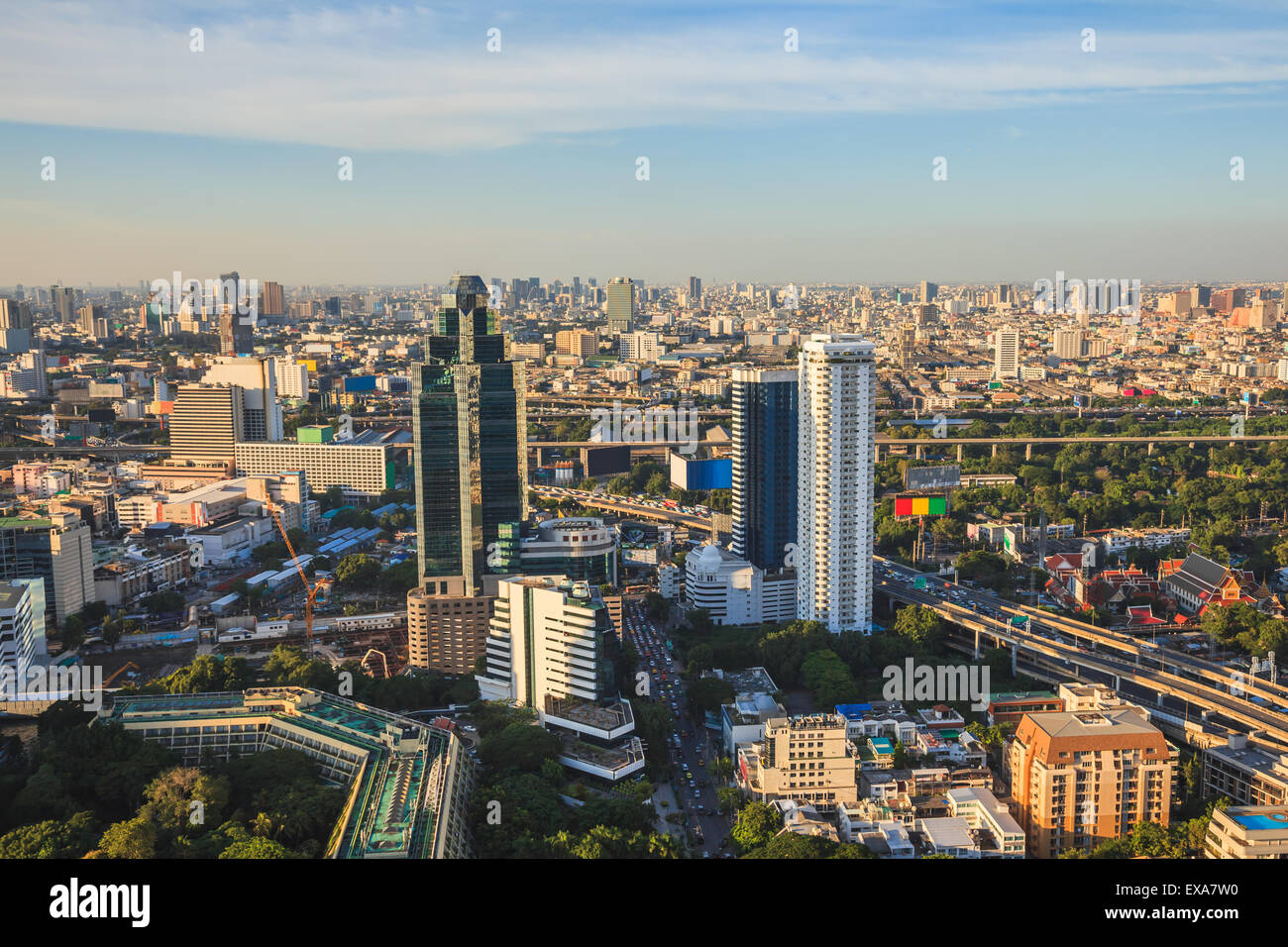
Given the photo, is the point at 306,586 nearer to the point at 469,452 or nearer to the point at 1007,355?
the point at 469,452

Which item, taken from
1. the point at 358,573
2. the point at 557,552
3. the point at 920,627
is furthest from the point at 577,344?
the point at 920,627

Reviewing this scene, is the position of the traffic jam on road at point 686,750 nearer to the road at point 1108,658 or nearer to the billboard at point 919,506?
the road at point 1108,658

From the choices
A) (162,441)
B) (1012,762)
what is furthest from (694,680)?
(162,441)

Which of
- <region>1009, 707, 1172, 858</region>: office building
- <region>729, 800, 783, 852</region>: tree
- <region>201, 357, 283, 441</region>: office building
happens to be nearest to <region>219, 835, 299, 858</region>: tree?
<region>729, 800, 783, 852</region>: tree

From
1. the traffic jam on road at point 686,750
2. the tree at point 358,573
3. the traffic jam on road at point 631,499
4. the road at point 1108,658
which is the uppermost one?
the traffic jam on road at point 631,499

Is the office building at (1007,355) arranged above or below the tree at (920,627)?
above

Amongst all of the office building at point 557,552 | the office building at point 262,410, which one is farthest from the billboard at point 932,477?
the office building at point 262,410
